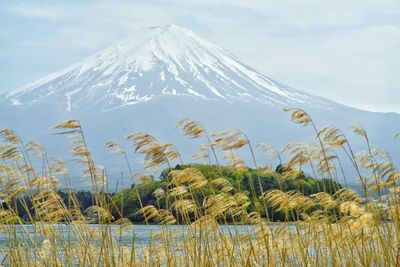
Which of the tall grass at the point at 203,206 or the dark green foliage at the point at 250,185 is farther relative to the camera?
the dark green foliage at the point at 250,185

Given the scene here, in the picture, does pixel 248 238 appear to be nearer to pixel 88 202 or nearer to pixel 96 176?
pixel 96 176

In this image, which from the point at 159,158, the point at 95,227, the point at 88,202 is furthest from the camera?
the point at 88,202

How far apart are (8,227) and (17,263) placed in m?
0.30

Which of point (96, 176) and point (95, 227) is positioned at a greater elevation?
point (96, 176)

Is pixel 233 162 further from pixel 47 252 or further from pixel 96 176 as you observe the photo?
pixel 47 252

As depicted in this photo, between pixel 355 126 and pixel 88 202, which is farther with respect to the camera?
pixel 88 202

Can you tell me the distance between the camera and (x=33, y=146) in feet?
17.2

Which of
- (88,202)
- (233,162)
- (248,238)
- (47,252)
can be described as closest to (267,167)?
(233,162)

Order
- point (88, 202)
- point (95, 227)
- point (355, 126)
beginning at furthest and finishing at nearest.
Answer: point (88, 202)
point (95, 227)
point (355, 126)

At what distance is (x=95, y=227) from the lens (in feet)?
17.8

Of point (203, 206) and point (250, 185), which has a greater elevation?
point (250, 185)

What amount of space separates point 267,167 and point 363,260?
45.2 inches

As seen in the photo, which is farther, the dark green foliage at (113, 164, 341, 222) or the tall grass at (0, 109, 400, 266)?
the dark green foliage at (113, 164, 341, 222)

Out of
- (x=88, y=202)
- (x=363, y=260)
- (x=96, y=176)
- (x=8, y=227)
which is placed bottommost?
(x=88, y=202)
